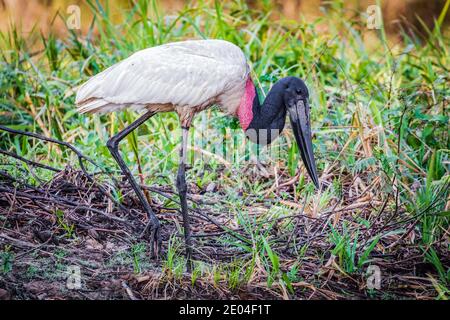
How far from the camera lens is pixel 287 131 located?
5.99m

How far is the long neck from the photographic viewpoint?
505 cm

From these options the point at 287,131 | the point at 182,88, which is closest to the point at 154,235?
the point at 182,88

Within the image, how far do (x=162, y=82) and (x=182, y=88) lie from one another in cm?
13

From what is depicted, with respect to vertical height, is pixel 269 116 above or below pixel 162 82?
below

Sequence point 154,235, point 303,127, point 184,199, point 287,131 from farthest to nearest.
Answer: point 287,131 → point 303,127 → point 184,199 → point 154,235

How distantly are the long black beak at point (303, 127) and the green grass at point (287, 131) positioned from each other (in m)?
0.28

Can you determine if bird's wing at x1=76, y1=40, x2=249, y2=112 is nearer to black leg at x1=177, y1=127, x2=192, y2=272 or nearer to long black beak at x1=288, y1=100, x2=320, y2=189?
black leg at x1=177, y1=127, x2=192, y2=272

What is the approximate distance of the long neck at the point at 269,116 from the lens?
5.05 m

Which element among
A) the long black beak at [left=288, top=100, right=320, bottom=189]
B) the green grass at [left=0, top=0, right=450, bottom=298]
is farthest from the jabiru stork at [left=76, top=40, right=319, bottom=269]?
the green grass at [left=0, top=0, right=450, bottom=298]

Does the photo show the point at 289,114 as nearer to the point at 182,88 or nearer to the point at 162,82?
the point at 182,88
